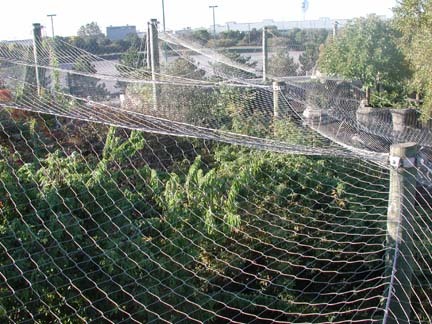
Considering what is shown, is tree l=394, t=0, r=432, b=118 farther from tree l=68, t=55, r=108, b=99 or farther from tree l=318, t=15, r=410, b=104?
tree l=68, t=55, r=108, b=99

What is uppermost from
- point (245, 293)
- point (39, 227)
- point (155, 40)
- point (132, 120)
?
point (155, 40)

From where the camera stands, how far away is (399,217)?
186 cm

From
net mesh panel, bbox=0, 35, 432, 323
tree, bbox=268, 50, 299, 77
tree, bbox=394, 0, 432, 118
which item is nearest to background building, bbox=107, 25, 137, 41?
tree, bbox=268, 50, 299, 77

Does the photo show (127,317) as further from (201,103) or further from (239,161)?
(201,103)

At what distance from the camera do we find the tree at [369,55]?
810 cm

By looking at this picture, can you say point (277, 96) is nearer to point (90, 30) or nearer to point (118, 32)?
point (118, 32)

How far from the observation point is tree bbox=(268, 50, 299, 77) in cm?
866

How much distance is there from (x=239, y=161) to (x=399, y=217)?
1317mm

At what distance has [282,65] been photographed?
29.1 ft

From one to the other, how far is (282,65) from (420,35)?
9.63 ft

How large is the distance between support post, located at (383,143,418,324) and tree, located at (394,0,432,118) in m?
4.47

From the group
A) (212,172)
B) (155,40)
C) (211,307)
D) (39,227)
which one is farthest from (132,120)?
(155,40)

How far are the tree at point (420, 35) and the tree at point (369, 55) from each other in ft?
2.69

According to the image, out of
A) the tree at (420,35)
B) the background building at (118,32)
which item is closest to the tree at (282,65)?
the tree at (420,35)
